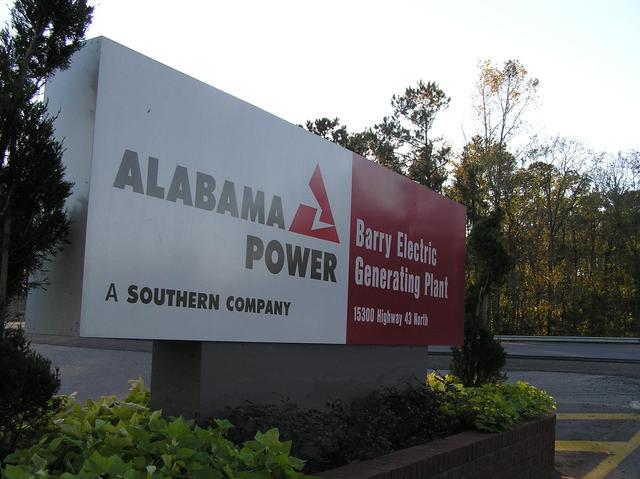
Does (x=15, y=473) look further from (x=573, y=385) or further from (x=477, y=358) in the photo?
(x=573, y=385)

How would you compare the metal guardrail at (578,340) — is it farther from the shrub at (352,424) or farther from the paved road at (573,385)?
the shrub at (352,424)

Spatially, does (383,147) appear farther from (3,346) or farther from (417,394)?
(3,346)

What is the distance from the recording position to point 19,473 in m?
2.49

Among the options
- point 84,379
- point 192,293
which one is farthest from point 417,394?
point 84,379

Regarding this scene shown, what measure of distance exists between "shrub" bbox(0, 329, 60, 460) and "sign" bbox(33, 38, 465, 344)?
345mm

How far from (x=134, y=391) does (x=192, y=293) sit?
1613mm

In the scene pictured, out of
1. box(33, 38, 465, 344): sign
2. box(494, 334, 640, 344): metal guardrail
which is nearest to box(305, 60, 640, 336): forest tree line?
box(494, 334, 640, 344): metal guardrail

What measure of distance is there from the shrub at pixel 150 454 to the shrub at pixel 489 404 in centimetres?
314

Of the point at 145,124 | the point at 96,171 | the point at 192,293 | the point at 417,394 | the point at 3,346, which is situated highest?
the point at 145,124

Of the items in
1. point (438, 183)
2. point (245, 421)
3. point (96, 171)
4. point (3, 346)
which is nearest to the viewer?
point (3, 346)

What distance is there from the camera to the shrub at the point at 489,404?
5.97m

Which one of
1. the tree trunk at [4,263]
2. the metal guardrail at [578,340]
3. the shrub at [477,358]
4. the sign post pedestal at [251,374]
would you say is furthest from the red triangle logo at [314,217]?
the metal guardrail at [578,340]

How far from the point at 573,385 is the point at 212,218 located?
1232 cm

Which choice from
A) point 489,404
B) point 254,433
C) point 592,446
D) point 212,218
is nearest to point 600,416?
point 592,446
